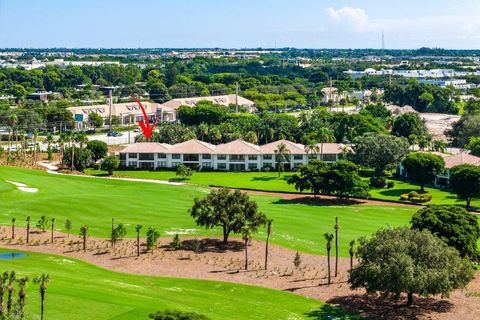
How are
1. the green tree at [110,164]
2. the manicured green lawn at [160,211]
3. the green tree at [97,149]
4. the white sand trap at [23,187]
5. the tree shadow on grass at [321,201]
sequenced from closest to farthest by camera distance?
the manicured green lawn at [160,211], the white sand trap at [23,187], the tree shadow on grass at [321,201], the green tree at [110,164], the green tree at [97,149]

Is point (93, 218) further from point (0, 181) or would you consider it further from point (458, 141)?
point (458, 141)

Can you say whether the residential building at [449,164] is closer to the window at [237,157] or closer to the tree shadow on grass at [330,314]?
the window at [237,157]

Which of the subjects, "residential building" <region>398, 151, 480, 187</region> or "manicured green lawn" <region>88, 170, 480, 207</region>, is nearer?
"manicured green lawn" <region>88, 170, 480, 207</region>

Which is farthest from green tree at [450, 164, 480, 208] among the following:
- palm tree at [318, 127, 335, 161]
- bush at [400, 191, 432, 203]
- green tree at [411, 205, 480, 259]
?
palm tree at [318, 127, 335, 161]

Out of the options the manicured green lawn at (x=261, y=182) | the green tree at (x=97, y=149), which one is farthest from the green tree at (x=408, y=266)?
the green tree at (x=97, y=149)

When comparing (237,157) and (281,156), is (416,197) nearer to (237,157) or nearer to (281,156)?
(281,156)

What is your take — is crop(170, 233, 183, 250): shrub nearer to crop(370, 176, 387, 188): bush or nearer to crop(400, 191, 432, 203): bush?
crop(400, 191, 432, 203): bush

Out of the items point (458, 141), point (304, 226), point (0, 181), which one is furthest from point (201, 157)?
point (458, 141)
